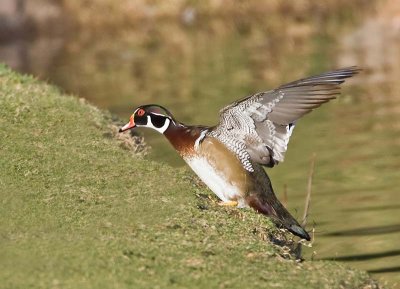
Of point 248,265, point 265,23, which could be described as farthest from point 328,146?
point 265,23

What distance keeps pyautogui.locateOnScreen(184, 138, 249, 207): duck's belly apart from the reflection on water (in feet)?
5.83

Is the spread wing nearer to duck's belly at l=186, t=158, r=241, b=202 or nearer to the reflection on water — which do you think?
duck's belly at l=186, t=158, r=241, b=202

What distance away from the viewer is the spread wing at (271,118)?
916 cm

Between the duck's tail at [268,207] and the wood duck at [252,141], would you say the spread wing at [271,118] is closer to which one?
the wood duck at [252,141]

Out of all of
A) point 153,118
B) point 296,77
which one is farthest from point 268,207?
point 296,77

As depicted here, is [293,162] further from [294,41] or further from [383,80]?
[294,41]

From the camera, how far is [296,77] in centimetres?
2553

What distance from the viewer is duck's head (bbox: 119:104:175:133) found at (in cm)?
959

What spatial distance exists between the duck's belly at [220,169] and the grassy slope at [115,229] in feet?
0.59

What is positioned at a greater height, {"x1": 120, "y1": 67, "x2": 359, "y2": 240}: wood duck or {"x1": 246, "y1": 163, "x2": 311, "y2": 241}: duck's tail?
{"x1": 120, "y1": 67, "x2": 359, "y2": 240}: wood duck

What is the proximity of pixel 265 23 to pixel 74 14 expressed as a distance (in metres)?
6.67

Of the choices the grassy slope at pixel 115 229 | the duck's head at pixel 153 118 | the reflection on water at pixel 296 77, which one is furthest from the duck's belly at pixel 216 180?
the reflection on water at pixel 296 77

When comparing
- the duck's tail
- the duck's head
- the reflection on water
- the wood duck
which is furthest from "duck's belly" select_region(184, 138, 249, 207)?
the reflection on water

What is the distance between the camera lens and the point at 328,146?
17094mm
